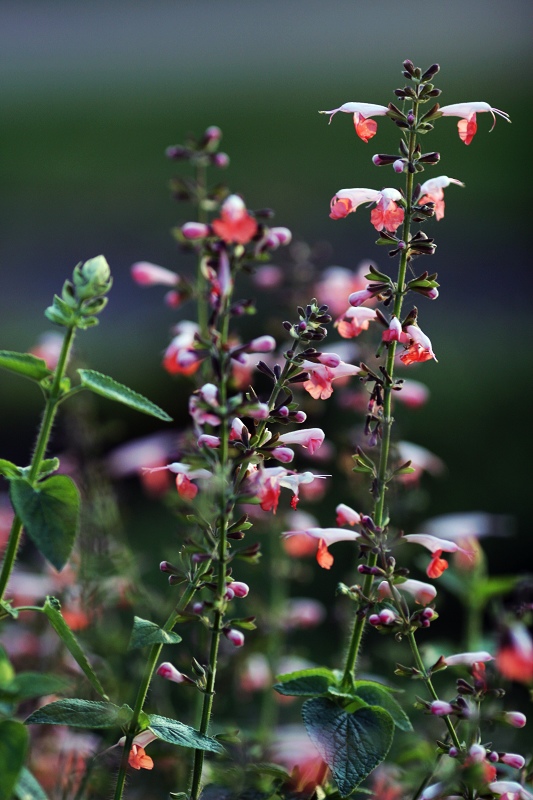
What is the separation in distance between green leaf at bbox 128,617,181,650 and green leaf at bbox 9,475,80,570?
13 centimetres

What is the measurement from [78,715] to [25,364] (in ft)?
1.26

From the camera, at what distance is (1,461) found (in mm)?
1006

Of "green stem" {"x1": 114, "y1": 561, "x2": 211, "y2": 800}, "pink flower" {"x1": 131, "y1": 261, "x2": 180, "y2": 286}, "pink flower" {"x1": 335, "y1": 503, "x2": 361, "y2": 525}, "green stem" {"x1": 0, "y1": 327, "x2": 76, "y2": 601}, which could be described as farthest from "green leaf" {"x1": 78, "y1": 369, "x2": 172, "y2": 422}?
"pink flower" {"x1": 131, "y1": 261, "x2": 180, "y2": 286}

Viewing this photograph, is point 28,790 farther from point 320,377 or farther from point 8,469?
point 320,377

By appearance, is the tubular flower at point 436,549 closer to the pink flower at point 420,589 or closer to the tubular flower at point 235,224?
the pink flower at point 420,589

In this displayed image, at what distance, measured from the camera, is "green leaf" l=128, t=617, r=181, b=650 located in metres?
0.97

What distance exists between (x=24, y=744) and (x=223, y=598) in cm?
25

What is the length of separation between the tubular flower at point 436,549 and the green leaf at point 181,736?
33 centimetres

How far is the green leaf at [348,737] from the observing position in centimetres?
102

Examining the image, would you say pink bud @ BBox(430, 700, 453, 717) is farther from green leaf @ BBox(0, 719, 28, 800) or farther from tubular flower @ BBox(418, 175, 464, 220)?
tubular flower @ BBox(418, 175, 464, 220)

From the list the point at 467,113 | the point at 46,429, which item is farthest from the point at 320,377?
the point at 467,113

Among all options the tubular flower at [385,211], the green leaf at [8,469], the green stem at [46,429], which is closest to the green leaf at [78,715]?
the green stem at [46,429]

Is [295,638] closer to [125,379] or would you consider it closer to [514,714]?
[125,379]

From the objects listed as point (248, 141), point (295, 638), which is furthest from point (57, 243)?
point (295, 638)
